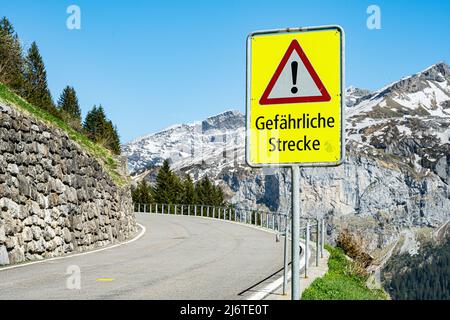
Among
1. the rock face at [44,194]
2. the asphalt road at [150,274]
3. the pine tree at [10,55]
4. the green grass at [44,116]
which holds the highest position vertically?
the pine tree at [10,55]

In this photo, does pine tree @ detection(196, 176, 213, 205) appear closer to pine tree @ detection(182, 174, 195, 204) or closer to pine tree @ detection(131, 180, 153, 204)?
pine tree @ detection(182, 174, 195, 204)

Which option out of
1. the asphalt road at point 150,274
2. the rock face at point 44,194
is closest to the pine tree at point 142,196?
the rock face at point 44,194

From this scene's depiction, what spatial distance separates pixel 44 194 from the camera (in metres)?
16.1

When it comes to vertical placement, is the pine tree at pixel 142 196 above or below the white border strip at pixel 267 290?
below

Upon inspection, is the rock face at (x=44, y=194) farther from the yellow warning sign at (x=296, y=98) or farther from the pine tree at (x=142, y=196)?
the pine tree at (x=142, y=196)

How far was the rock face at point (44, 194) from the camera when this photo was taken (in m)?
14.0

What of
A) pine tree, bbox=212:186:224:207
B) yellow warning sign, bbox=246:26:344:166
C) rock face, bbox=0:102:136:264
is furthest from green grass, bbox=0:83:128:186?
pine tree, bbox=212:186:224:207

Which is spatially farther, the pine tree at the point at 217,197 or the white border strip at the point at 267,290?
the pine tree at the point at 217,197

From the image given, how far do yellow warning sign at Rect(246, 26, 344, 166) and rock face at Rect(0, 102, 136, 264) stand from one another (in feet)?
35.1

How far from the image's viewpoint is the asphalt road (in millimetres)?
8898

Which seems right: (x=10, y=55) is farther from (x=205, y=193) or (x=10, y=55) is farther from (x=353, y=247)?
(x=205, y=193)

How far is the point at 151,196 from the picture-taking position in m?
105

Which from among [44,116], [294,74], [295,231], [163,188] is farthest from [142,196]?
[295,231]

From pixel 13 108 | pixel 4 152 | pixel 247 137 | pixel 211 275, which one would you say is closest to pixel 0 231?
pixel 4 152
